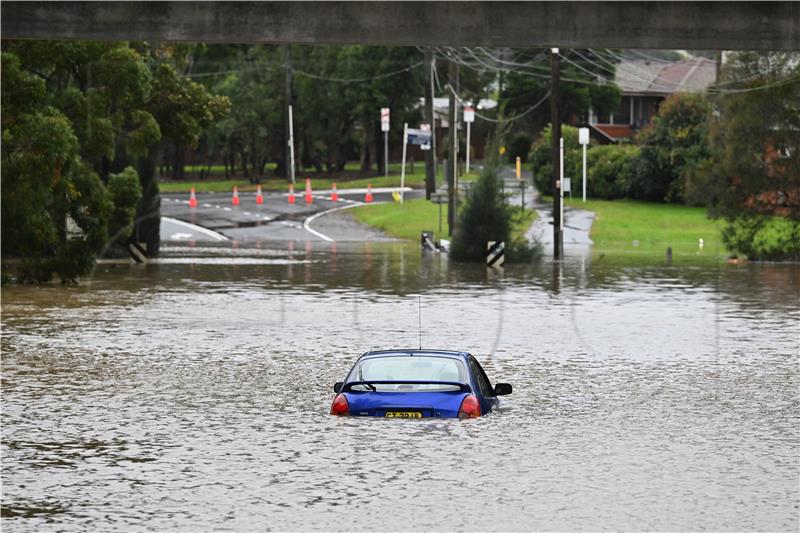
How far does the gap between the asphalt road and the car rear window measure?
46.4 meters

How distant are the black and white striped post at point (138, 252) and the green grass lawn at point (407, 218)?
53.1 ft

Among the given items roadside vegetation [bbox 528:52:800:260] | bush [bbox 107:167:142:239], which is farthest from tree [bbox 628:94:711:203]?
→ bush [bbox 107:167:142:239]

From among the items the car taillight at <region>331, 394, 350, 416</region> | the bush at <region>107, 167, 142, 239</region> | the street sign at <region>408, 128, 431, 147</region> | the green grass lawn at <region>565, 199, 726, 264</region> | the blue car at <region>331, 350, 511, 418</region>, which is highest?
the street sign at <region>408, 128, 431, 147</region>

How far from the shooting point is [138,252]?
2084 inches

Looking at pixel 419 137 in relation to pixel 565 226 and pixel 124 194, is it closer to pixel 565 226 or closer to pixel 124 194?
pixel 565 226

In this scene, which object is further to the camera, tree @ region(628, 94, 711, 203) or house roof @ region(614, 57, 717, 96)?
house roof @ region(614, 57, 717, 96)

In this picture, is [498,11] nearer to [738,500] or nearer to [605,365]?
[605,365]

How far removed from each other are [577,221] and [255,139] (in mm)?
32066

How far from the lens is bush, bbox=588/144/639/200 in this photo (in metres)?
84.3

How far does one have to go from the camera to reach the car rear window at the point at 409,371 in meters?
18.0

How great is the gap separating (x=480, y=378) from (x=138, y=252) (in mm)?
34825

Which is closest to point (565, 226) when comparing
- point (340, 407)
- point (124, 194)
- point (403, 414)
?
point (124, 194)

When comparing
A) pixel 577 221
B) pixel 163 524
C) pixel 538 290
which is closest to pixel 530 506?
pixel 163 524

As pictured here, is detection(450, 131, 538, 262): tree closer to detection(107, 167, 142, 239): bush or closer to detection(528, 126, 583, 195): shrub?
detection(107, 167, 142, 239): bush
